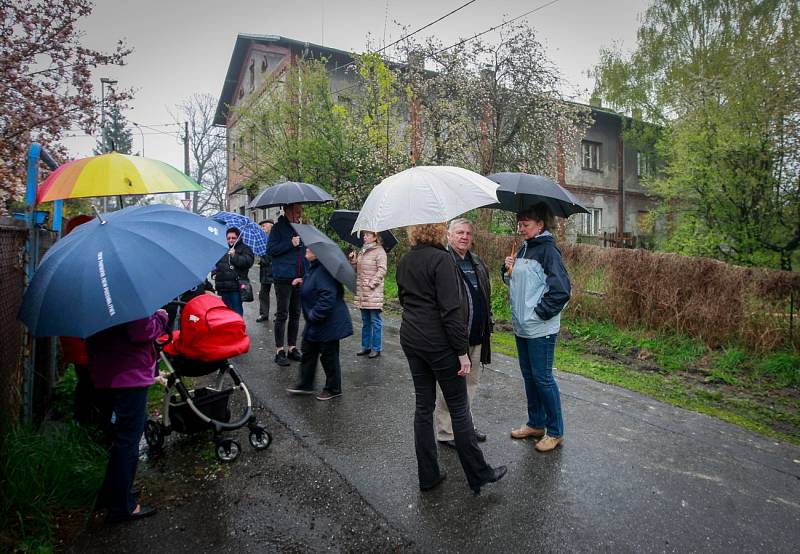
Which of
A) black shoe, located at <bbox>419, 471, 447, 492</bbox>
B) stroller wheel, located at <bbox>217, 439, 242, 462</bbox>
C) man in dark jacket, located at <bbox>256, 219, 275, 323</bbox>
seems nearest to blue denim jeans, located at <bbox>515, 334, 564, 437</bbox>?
black shoe, located at <bbox>419, 471, 447, 492</bbox>

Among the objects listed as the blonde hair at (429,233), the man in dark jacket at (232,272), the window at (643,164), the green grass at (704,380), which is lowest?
the green grass at (704,380)

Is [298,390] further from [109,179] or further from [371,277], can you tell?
Answer: [109,179]

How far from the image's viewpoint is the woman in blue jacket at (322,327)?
17.4 ft

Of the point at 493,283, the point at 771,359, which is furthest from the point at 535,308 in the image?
the point at 493,283

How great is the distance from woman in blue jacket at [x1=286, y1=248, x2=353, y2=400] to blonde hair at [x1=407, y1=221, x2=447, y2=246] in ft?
6.84

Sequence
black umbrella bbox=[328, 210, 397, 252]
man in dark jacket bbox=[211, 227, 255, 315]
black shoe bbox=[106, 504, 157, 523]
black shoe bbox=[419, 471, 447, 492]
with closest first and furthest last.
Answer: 1. black shoe bbox=[106, 504, 157, 523]
2. black shoe bbox=[419, 471, 447, 492]
3. black umbrella bbox=[328, 210, 397, 252]
4. man in dark jacket bbox=[211, 227, 255, 315]

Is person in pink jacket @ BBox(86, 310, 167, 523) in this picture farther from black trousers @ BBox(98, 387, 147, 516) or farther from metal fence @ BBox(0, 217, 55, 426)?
metal fence @ BBox(0, 217, 55, 426)

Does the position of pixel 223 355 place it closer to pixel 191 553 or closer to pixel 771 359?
pixel 191 553

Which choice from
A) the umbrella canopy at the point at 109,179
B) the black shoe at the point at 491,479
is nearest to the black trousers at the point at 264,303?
the umbrella canopy at the point at 109,179

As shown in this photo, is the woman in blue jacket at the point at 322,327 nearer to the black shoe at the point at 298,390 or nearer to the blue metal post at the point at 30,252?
the black shoe at the point at 298,390

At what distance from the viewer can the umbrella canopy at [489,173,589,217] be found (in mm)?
4168

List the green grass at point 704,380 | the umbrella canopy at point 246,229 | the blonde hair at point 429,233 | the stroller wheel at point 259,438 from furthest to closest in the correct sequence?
the umbrella canopy at point 246,229 < the green grass at point 704,380 < the stroller wheel at point 259,438 < the blonde hair at point 429,233

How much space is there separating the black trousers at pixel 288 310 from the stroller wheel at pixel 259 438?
2.70 metres

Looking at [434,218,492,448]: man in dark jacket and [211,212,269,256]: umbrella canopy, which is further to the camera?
[211,212,269,256]: umbrella canopy
